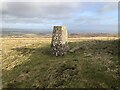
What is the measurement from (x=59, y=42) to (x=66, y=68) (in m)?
14.5

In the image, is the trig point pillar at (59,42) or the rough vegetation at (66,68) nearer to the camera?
the rough vegetation at (66,68)

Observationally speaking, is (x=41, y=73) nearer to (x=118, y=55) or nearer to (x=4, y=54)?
(x=118, y=55)

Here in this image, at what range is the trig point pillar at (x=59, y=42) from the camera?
66.3 meters

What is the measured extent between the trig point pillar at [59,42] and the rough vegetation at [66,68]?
5.64ft

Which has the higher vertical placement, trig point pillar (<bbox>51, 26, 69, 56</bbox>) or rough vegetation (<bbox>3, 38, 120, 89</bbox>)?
trig point pillar (<bbox>51, 26, 69, 56</bbox>)

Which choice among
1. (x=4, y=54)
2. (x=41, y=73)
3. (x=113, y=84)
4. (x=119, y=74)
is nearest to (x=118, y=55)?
(x=119, y=74)

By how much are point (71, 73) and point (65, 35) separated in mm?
20069

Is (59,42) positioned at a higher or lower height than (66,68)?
higher

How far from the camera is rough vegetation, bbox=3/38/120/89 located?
46375 mm

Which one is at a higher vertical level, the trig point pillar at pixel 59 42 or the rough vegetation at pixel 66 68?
the trig point pillar at pixel 59 42

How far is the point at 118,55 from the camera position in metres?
58.7

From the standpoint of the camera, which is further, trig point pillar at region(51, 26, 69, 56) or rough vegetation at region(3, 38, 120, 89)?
trig point pillar at region(51, 26, 69, 56)

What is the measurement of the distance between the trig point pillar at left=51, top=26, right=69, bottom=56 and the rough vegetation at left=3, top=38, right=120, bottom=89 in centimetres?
172

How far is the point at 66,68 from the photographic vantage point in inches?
2125
